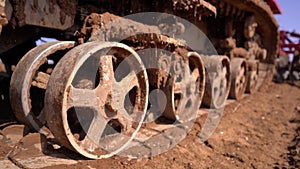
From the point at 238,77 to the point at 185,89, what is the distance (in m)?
2.17

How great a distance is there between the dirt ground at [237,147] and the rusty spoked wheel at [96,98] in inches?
7.8

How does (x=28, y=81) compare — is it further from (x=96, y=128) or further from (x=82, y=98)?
(x=96, y=128)

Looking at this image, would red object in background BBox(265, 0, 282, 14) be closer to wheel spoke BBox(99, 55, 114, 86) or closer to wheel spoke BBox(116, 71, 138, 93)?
wheel spoke BBox(116, 71, 138, 93)

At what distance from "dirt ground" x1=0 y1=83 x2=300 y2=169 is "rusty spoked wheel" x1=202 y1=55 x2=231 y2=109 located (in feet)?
0.80

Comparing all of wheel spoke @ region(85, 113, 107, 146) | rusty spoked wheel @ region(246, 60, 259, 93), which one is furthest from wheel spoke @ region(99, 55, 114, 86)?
rusty spoked wheel @ region(246, 60, 259, 93)

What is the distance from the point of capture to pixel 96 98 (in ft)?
7.42

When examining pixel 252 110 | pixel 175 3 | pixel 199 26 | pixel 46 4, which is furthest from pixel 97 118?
pixel 252 110

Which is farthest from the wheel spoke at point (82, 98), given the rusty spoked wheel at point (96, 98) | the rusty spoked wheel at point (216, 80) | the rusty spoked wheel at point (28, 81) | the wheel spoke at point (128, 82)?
the rusty spoked wheel at point (216, 80)

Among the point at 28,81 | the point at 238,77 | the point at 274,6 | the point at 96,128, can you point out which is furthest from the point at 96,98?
the point at 274,6

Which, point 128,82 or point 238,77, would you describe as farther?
point 238,77

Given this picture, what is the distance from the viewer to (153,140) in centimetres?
283

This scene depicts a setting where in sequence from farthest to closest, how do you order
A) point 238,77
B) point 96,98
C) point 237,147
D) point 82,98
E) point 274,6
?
1. point 274,6
2. point 238,77
3. point 237,147
4. point 96,98
5. point 82,98

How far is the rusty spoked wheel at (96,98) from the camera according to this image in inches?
78.6

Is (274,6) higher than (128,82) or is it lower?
higher
